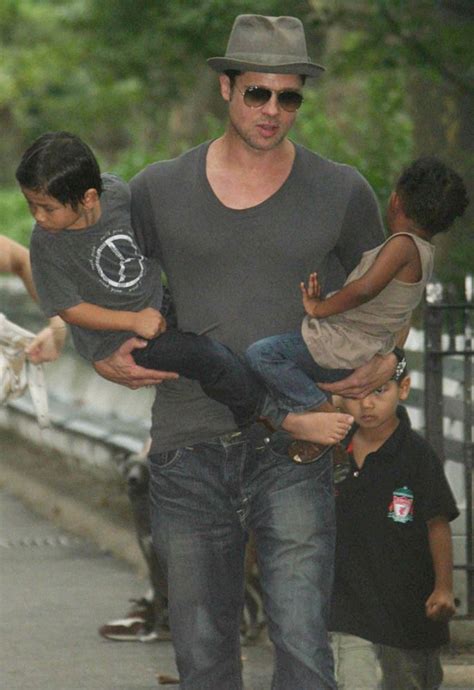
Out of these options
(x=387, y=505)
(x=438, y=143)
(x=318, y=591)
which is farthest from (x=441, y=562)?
(x=438, y=143)

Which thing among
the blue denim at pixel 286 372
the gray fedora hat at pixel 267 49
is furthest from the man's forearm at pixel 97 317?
the gray fedora hat at pixel 267 49

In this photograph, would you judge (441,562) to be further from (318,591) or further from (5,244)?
(5,244)

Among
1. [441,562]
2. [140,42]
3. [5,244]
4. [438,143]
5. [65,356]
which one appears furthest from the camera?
[140,42]

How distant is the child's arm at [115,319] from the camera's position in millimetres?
5105

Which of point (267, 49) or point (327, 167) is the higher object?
point (267, 49)

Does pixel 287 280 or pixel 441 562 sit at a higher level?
pixel 287 280

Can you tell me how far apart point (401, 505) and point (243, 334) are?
3.67ft

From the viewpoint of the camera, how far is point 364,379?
5297mm

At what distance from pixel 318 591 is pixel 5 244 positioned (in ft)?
7.98

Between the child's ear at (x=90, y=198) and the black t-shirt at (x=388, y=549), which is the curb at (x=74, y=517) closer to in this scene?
the black t-shirt at (x=388, y=549)

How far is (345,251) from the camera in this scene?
524 centimetres

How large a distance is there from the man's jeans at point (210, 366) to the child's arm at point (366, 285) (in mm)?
247

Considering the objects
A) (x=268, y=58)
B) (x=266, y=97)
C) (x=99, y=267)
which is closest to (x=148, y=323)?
(x=99, y=267)

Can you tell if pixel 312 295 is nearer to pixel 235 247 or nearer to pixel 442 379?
pixel 235 247
